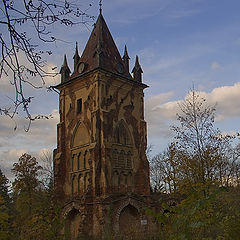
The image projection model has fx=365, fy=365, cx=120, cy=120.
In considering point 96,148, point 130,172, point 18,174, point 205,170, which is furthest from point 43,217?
point 18,174

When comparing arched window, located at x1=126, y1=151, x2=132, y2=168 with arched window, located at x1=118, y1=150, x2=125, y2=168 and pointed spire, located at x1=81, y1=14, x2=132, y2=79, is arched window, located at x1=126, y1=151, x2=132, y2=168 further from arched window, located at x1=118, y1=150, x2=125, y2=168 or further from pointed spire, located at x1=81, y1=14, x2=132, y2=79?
pointed spire, located at x1=81, y1=14, x2=132, y2=79

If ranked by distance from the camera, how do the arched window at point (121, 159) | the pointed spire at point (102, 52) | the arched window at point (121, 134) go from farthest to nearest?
the pointed spire at point (102, 52) → the arched window at point (121, 134) → the arched window at point (121, 159)

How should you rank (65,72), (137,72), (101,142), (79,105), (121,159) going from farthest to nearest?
(137,72) < (65,72) < (79,105) < (121,159) < (101,142)

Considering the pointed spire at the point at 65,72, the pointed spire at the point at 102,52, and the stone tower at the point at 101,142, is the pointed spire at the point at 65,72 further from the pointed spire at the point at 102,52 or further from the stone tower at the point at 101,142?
the pointed spire at the point at 102,52

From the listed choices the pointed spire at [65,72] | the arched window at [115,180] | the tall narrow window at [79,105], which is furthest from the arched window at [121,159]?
the pointed spire at [65,72]

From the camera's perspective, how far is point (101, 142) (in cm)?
2819

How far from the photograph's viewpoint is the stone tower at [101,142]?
27062 millimetres

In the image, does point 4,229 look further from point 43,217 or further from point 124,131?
point 124,131

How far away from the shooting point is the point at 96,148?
27906 mm

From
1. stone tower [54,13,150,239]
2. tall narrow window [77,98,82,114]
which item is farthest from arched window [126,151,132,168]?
tall narrow window [77,98,82,114]

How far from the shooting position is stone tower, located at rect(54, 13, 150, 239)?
27.1 m

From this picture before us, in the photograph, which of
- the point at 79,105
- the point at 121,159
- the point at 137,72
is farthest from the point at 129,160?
the point at 137,72

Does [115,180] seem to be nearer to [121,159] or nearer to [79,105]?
[121,159]

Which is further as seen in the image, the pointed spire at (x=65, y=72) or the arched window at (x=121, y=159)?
the pointed spire at (x=65, y=72)
